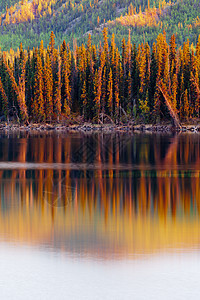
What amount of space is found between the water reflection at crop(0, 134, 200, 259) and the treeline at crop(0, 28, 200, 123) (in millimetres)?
62426

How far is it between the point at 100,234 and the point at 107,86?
92571 mm

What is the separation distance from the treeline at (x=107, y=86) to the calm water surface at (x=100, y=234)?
69.5 meters

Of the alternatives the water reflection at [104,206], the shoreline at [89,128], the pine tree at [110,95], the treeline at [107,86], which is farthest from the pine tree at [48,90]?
the water reflection at [104,206]

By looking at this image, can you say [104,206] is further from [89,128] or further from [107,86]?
[107,86]

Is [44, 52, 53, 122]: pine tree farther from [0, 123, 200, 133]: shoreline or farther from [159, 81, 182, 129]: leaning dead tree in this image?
[159, 81, 182, 129]: leaning dead tree

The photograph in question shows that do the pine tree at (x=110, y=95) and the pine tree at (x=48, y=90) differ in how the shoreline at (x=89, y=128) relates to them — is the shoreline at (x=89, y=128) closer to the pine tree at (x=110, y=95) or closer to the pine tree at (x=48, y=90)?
the pine tree at (x=48, y=90)

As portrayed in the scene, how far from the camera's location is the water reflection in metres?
17.3

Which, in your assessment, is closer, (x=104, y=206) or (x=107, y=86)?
(x=104, y=206)

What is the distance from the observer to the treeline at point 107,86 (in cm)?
10319

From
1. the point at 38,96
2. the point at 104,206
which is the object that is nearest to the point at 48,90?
the point at 38,96

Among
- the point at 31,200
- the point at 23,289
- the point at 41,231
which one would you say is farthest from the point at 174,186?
the point at 23,289

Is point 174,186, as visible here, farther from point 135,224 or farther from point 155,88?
point 155,88

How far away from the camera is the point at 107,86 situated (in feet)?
360

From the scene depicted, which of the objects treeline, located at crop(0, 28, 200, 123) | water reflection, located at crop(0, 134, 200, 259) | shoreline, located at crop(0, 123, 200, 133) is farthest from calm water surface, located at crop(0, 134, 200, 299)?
treeline, located at crop(0, 28, 200, 123)
